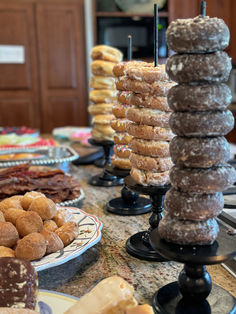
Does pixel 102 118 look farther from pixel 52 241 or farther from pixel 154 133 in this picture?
pixel 52 241

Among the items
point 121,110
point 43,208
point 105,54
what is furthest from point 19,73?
point 43,208

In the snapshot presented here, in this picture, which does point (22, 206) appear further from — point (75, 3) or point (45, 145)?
point (75, 3)

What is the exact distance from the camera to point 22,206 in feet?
3.94

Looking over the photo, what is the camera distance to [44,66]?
16.5 feet

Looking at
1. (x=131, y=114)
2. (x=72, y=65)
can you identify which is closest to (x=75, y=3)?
(x=72, y=65)

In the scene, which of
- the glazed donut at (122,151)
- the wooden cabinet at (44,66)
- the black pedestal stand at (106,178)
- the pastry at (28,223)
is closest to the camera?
the pastry at (28,223)

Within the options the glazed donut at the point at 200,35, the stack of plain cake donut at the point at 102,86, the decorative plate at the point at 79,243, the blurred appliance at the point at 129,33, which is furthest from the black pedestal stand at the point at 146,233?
the blurred appliance at the point at 129,33

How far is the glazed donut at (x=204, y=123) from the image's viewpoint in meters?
0.74

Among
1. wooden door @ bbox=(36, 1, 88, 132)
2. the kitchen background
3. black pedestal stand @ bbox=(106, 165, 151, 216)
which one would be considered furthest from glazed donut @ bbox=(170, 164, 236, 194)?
wooden door @ bbox=(36, 1, 88, 132)

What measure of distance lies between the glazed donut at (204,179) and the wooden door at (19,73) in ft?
14.9

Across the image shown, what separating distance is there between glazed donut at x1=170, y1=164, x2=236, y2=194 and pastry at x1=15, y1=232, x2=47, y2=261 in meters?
0.40

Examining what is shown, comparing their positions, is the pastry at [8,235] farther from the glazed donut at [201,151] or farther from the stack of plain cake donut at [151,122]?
the glazed donut at [201,151]

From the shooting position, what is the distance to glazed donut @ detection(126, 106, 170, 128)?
1.05m

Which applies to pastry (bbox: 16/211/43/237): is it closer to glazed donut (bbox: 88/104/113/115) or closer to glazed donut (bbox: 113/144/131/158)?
glazed donut (bbox: 113/144/131/158)
